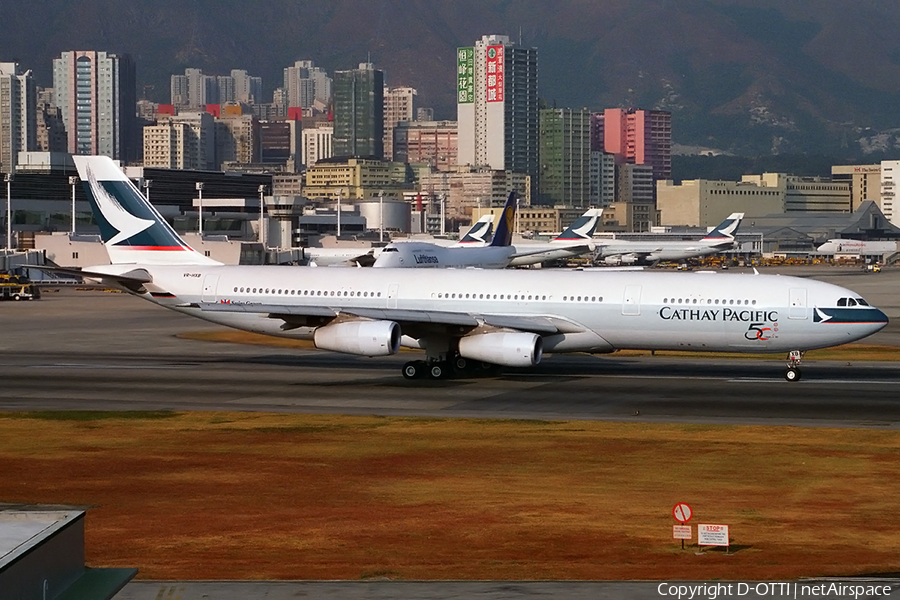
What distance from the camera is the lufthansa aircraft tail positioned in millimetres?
53062

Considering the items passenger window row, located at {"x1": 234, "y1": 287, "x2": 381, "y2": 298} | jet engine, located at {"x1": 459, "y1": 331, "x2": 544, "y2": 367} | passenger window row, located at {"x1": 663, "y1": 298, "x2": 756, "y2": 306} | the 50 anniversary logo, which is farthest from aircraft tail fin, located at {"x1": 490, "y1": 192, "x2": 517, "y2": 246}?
jet engine, located at {"x1": 459, "y1": 331, "x2": 544, "y2": 367}

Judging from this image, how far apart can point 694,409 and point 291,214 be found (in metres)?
135

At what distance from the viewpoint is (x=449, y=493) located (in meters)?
26.4

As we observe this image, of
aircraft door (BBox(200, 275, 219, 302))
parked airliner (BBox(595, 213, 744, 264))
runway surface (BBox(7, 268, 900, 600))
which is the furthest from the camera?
parked airliner (BBox(595, 213, 744, 264))

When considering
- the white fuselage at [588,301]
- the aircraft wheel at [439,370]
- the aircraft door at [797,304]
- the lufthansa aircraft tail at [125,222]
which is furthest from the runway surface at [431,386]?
the lufthansa aircraft tail at [125,222]

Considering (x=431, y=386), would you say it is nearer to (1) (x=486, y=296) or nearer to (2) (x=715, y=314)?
(1) (x=486, y=296)

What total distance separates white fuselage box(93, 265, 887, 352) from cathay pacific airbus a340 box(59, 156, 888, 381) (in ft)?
0.14

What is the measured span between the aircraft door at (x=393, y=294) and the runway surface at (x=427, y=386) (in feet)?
8.62

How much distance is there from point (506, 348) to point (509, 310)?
334 centimetres

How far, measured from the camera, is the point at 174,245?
53.1m

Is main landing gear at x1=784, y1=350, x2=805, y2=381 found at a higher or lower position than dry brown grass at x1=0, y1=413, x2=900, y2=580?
higher

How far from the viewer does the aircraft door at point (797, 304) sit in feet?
143

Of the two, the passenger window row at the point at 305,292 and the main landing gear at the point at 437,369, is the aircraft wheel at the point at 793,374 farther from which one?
the passenger window row at the point at 305,292

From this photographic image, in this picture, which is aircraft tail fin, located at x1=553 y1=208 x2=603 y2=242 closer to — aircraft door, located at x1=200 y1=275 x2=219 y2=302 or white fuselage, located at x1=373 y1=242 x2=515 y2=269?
white fuselage, located at x1=373 y1=242 x2=515 y2=269
